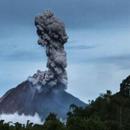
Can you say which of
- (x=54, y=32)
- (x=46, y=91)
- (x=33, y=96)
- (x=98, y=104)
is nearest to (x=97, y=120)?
(x=98, y=104)

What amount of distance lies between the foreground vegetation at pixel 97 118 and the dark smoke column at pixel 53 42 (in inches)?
1784

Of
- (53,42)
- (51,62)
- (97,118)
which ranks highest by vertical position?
(53,42)

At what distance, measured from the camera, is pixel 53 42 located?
465ft

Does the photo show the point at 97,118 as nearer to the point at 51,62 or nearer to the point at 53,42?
the point at 53,42

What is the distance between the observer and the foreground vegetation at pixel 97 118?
66.1 m

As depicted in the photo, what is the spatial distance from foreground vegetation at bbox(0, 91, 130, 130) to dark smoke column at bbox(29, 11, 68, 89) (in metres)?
45.3

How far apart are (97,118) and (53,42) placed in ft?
226

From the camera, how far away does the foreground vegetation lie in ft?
217

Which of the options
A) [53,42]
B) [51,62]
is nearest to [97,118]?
[53,42]

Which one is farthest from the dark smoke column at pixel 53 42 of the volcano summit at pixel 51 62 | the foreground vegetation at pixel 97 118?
the foreground vegetation at pixel 97 118

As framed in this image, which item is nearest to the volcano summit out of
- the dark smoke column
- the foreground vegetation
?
the dark smoke column

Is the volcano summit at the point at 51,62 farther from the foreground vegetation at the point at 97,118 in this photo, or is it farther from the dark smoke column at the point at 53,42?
the foreground vegetation at the point at 97,118

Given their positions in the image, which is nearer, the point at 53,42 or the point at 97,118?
the point at 97,118

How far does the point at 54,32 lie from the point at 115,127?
219 ft
